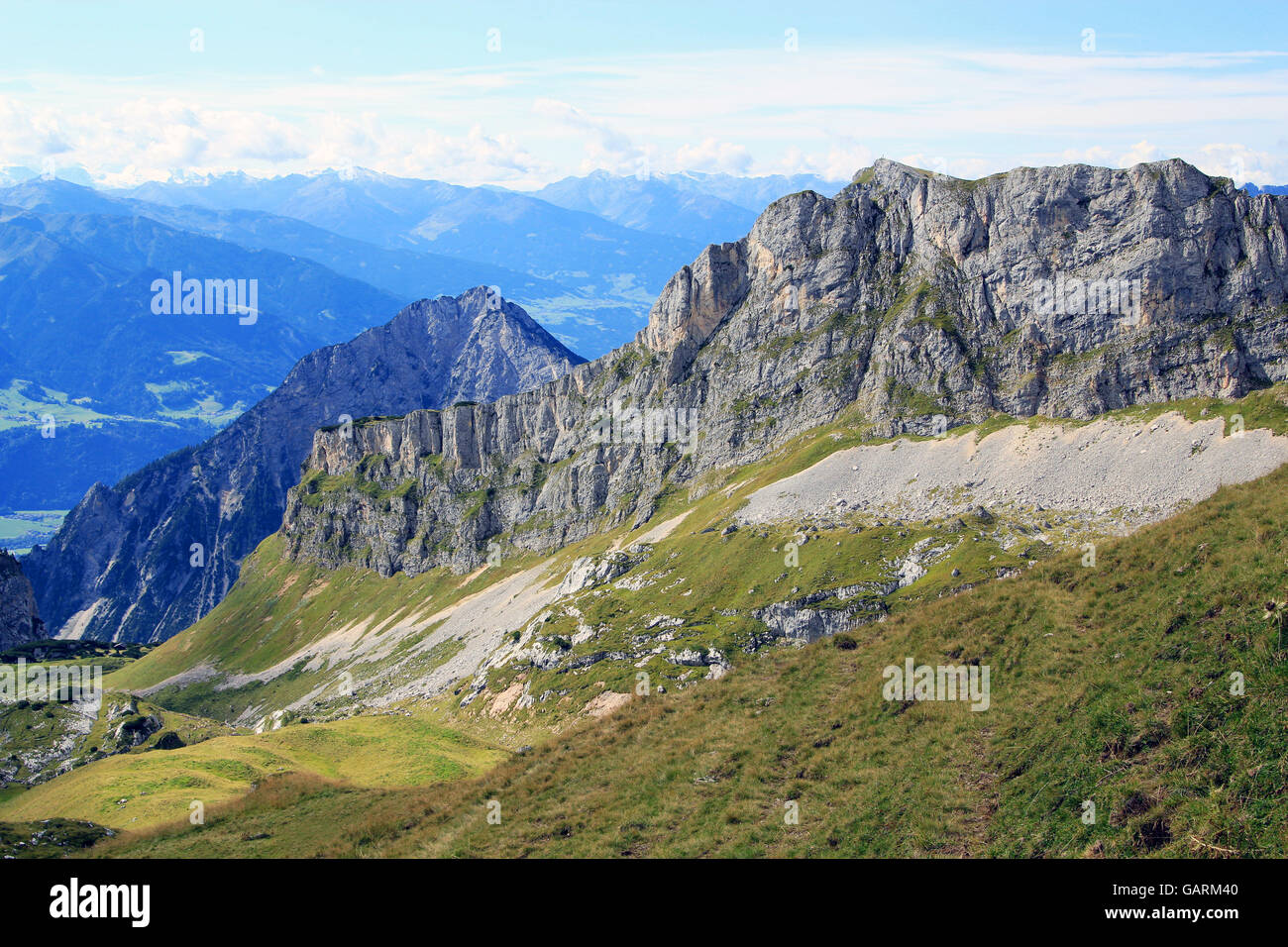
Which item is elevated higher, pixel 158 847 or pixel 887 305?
pixel 887 305

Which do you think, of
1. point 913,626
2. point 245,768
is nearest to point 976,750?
point 913,626

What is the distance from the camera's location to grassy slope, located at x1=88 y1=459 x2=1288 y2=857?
27234 millimetres

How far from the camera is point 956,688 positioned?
39.0 meters

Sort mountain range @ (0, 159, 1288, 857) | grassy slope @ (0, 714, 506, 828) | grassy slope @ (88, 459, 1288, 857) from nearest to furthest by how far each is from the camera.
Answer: grassy slope @ (88, 459, 1288, 857)
mountain range @ (0, 159, 1288, 857)
grassy slope @ (0, 714, 506, 828)

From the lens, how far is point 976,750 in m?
34.0

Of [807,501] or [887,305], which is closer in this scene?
[807,501]

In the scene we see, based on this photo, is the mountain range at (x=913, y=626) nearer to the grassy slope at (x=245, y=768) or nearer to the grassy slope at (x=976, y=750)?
the grassy slope at (x=976, y=750)

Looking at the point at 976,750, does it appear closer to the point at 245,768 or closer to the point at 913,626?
the point at 913,626

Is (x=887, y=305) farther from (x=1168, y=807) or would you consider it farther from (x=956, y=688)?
(x=1168, y=807)

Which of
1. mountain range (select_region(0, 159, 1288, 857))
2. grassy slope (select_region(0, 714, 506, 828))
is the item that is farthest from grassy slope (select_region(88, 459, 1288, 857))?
grassy slope (select_region(0, 714, 506, 828))

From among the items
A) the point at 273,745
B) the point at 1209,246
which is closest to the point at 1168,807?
the point at 273,745

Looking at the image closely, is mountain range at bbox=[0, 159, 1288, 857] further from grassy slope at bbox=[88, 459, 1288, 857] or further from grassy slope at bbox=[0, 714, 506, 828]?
grassy slope at bbox=[0, 714, 506, 828]
